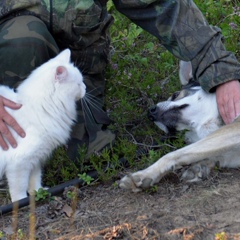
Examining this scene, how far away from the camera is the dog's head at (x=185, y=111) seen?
455cm

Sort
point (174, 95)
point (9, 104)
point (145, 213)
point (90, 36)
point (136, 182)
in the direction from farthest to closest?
point (174, 95) → point (90, 36) → point (9, 104) → point (136, 182) → point (145, 213)

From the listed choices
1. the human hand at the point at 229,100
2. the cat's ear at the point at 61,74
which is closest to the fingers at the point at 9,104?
the cat's ear at the point at 61,74

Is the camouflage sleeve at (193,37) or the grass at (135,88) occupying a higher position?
the camouflage sleeve at (193,37)

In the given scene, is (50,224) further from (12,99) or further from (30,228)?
(12,99)

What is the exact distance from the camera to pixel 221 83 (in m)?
4.21

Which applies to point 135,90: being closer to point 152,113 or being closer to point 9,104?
point 152,113

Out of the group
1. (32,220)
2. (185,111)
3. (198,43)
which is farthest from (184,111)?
(32,220)

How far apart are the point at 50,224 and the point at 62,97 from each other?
0.83 metres

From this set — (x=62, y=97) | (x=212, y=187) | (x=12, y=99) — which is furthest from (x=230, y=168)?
(x=12, y=99)

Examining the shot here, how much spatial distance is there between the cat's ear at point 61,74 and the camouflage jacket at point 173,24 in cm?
73

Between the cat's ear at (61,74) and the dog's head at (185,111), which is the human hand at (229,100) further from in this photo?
the cat's ear at (61,74)

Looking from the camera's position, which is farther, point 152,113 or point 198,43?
point 152,113

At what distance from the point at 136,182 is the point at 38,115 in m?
0.72

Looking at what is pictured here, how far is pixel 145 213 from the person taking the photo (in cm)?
333
